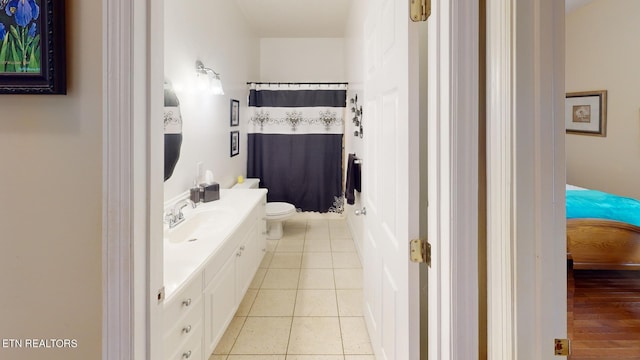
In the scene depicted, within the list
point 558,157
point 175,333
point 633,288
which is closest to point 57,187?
point 175,333

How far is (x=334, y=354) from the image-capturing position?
2.03 m

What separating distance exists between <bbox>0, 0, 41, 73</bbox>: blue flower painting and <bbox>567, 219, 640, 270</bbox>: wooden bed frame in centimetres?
183

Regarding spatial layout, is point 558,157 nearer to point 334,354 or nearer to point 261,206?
point 334,354

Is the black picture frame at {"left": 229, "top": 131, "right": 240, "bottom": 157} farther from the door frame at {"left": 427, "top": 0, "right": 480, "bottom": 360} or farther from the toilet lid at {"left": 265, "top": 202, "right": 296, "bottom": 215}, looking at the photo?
the door frame at {"left": 427, "top": 0, "right": 480, "bottom": 360}

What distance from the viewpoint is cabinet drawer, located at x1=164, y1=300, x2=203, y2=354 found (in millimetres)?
1294

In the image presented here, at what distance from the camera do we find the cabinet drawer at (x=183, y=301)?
4.19 ft

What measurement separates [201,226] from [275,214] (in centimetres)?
177

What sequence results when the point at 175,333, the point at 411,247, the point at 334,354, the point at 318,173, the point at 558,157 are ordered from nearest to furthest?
the point at 558,157, the point at 411,247, the point at 175,333, the point at 334,354, the point at 318,173

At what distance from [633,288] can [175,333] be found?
6.17 ft

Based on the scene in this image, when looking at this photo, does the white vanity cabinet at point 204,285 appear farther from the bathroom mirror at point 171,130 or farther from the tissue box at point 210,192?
the bathroom mirror at point 171,130

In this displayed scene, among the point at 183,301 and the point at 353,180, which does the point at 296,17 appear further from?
→ the point at 183,301

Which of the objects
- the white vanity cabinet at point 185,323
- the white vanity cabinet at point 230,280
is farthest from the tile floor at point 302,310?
the white vanity cabinet at point 185,323

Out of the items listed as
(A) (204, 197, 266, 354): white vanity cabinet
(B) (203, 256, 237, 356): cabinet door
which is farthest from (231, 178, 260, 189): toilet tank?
(B) (203, 256, 237, 356): cabinet door

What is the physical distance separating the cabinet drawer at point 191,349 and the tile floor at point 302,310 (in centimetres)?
42
